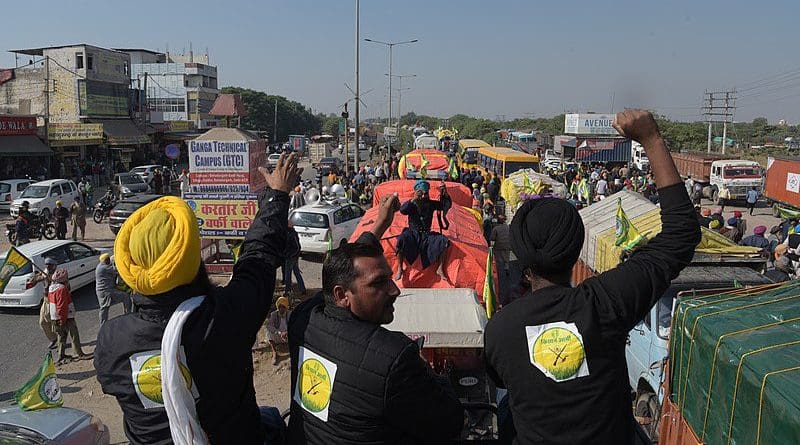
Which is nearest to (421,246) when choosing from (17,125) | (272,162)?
(272,162)

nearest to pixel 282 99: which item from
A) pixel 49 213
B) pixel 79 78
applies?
pixel 79 78

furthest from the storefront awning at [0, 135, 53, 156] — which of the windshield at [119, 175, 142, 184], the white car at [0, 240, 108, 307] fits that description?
the white car at [0, 240, 108, 307]

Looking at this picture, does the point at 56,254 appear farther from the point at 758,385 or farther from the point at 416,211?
the point at 758,385

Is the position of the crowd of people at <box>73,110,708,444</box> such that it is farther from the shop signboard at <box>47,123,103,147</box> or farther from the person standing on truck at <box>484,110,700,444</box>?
the shop signboard at <box>47,123,103,147</box>

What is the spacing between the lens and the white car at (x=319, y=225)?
1622 cm

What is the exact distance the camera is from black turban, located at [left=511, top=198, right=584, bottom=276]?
91.8 inches

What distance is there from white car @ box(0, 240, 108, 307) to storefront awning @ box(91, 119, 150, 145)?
2933 centimetres

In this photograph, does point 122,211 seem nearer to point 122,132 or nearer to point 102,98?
point 122,132

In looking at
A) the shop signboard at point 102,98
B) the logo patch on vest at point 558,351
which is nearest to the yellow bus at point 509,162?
the logo patch on vest at point 558,351

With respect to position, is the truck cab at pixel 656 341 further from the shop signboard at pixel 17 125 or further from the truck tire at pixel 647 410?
the shop signboard at pixel 17 125

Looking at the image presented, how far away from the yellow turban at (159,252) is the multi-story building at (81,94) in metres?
41.7

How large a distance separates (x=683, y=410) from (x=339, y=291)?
352 cm

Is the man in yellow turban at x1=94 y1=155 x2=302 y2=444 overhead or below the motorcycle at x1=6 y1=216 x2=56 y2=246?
overhead

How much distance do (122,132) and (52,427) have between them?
42952 mm
